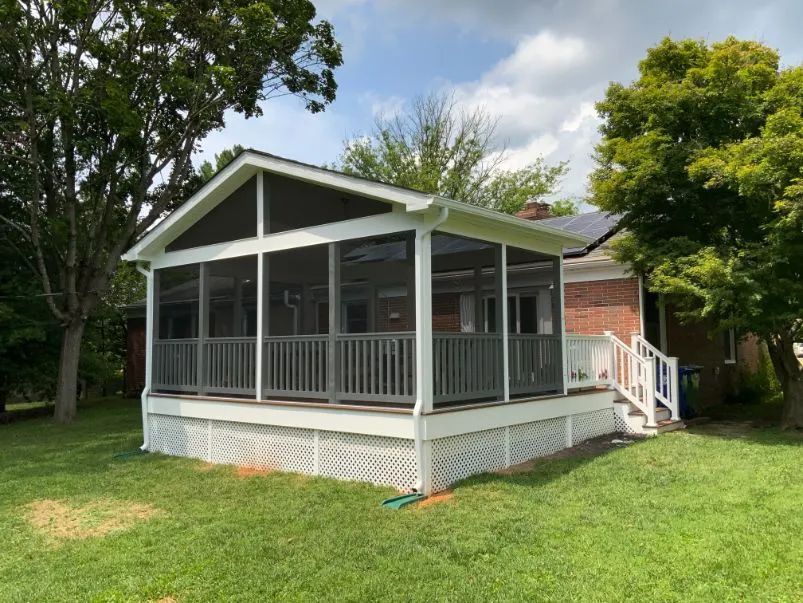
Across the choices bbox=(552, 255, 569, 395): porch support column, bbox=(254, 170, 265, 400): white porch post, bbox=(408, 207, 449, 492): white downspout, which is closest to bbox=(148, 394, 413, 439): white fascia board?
bbox=(408, 207, 449, 492): white downspout

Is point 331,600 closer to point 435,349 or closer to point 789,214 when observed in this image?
point 435,349

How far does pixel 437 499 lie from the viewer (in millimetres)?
6531

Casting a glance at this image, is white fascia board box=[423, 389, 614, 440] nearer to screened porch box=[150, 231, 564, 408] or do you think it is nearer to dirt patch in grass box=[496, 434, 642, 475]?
screened porch box=[150, 231, 564, 408]

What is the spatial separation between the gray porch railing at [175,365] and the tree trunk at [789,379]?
9.58 meters

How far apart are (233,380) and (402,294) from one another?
21.2 ft

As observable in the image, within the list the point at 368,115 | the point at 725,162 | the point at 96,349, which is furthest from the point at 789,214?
the point at 368,115

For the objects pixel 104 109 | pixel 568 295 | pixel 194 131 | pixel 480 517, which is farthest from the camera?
pixel 194 131

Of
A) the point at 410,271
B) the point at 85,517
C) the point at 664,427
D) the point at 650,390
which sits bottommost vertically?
the point at 85,517

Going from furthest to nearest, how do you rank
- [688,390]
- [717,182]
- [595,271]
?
1. [595,271]
2. [688,390]
3. [717,182]

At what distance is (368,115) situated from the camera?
1288 inches

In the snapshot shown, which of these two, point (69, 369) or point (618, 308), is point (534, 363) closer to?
point (618, 308)

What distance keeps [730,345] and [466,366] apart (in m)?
10.3

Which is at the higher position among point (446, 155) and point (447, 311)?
point (446, 155)

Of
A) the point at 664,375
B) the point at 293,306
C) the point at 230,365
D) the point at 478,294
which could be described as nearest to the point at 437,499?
the point at 230,365
